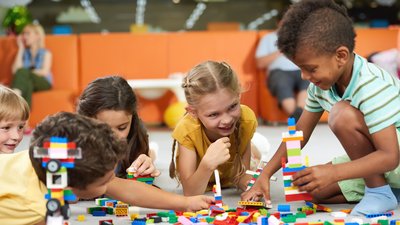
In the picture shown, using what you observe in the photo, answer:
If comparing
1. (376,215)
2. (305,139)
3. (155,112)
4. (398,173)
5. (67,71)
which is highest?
(67,71)

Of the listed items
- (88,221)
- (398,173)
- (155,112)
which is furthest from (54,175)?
(155,112)

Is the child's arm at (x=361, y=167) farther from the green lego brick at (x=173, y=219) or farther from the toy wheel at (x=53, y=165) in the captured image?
the toy wheel at (x=53, y=165)

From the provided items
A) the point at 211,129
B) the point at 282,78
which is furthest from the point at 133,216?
the point at 282,78

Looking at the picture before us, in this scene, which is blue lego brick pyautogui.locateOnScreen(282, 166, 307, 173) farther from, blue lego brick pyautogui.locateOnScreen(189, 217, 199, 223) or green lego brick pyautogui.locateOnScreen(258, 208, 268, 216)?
blue lego brick pyautogui.locateOnScreen(189, 217, 199, 223)

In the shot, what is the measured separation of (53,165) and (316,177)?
773 mm

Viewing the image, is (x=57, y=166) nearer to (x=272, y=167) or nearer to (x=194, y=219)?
(x=194, y=219)

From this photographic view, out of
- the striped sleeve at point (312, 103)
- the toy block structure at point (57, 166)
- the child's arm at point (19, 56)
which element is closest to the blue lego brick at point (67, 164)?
the toy block structure at point (57, 166)

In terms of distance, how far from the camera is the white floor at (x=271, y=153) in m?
2.05

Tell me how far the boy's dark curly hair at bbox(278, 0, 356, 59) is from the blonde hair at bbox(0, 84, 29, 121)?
100cm

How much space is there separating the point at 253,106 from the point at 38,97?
5.72ft

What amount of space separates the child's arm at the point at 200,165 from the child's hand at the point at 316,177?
1.10 ft

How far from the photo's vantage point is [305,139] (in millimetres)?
2182

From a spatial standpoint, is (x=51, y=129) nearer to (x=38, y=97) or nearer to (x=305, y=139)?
(x=305, y=139)

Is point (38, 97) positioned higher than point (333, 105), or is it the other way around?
point (38, 97)
